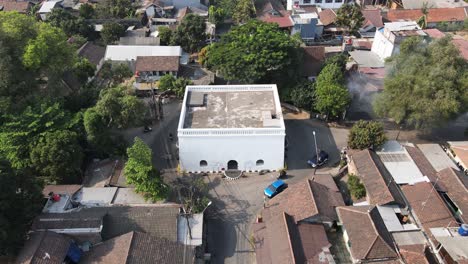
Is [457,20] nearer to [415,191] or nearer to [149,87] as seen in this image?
[415,191]

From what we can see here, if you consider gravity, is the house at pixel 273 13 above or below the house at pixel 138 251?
above

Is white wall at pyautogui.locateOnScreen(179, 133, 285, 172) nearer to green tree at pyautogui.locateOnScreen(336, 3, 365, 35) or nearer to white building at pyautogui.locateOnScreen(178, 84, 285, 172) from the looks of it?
white building at pyautogui.locateOnScreen(178, 84, 285, 172)

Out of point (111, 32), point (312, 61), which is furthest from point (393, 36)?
point (111, 32)

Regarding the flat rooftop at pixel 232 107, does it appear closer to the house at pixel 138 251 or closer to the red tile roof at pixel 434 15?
the house at pixel 138 251

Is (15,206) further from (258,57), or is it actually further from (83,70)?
(258,57)

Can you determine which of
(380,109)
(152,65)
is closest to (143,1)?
(152,65)

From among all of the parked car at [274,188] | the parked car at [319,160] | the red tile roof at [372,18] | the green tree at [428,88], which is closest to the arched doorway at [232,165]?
the parked car at [274,188]
